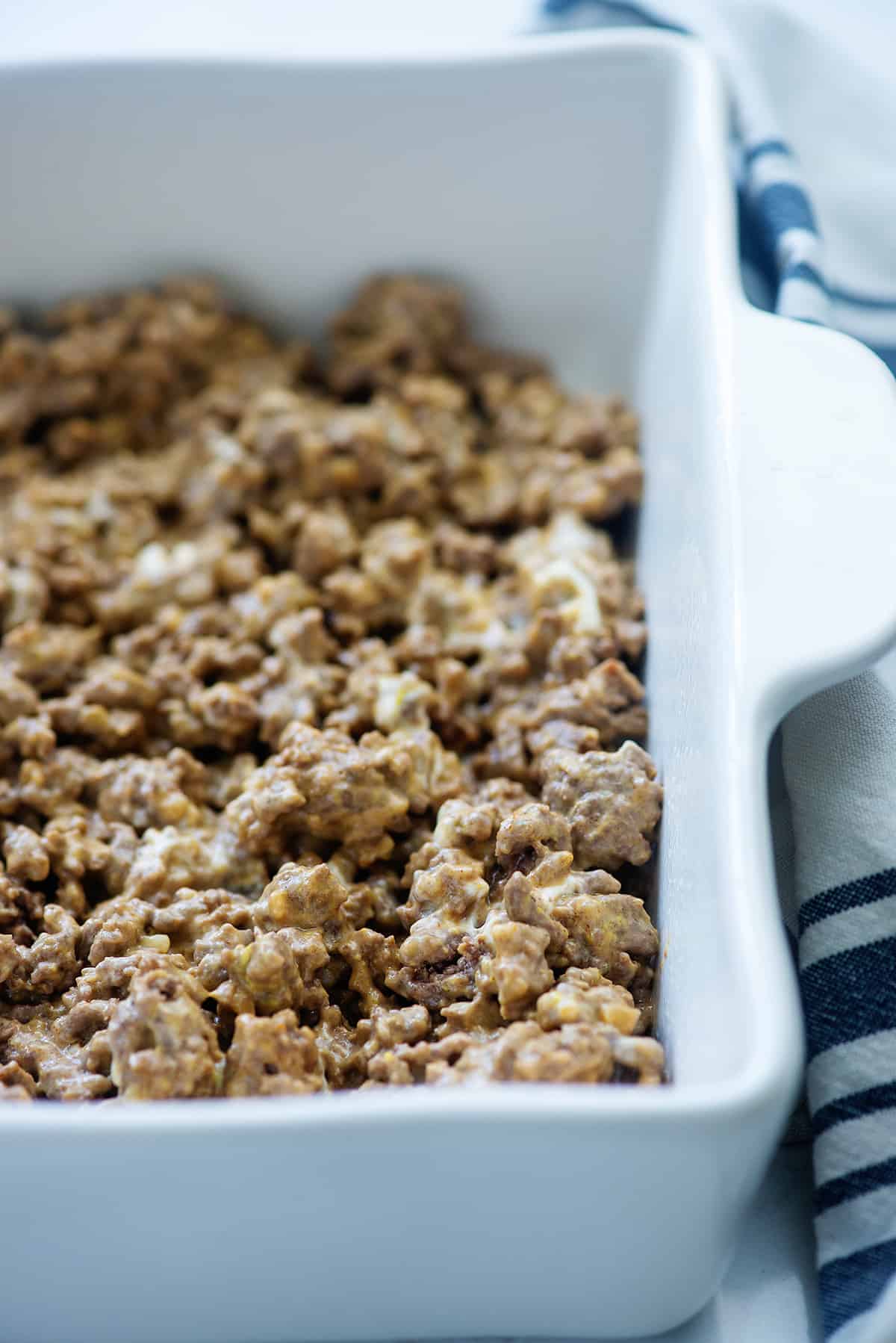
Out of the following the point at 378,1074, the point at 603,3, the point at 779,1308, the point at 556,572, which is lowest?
the point at 779,1308

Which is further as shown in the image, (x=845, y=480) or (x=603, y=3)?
(x=603, y=3)

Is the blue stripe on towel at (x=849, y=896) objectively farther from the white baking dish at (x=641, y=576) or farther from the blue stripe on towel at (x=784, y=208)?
the blue stripe on towel at (x=784, y=208)

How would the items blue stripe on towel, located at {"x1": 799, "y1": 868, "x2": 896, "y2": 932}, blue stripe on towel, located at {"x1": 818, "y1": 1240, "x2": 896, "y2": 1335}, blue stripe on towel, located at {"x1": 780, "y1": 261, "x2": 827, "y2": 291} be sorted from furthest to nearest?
1. blue stripe on towel, located at {"x1": 780, "y1": 261, "x2": 827, "y2": 291}
2. blue stripe on towel, located at {"x1": 799, "y1": 868, "x2": 896, "y2": 932}
3. blue stripe on towel, located at {"x1": 818, "y1": 1240, "x2": 896, "y2": 1335}

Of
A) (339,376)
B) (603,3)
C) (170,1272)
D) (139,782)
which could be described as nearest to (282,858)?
(139,782)

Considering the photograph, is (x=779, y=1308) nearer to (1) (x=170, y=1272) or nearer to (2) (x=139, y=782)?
(1) (x=170, y=1272)

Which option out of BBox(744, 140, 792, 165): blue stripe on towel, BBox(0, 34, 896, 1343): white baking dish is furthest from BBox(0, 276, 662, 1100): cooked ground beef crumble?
BBox(744, 140, 792, 165): blue stripe on towel

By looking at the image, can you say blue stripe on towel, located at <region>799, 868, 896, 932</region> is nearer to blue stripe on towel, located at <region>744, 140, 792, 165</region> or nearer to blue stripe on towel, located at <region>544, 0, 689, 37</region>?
blue stripe on towel, located at <region>744, 140, 792, 165</region>

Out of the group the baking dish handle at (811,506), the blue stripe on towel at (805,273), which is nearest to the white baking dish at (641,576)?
the baking dish handle at (811,506)

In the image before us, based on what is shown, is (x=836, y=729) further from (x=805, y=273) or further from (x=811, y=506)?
(x=805, y=273)
